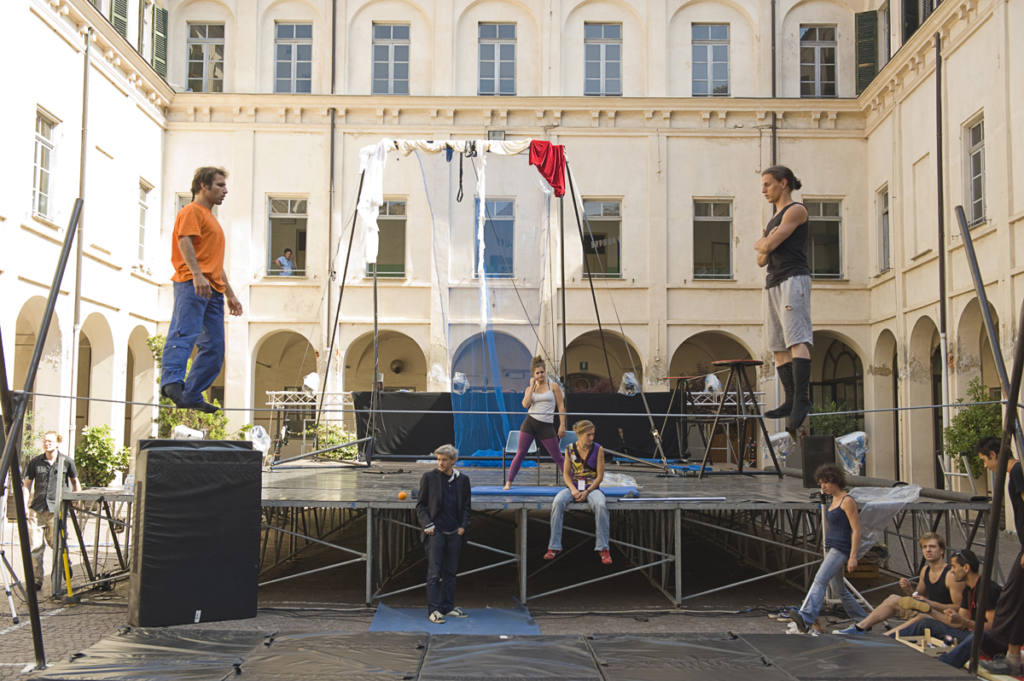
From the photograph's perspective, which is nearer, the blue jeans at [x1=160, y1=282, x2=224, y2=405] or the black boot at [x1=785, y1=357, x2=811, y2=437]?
the blue jeans at [x1=160, y1=282, x2=224, y2=405]

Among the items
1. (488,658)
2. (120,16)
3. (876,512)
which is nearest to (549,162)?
(876,512)

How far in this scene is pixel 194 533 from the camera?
721 cm

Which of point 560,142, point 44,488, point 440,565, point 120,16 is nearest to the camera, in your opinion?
point 440,565

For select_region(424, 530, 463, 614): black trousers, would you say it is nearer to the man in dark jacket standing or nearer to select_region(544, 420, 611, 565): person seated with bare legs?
the man in dark jacket standing

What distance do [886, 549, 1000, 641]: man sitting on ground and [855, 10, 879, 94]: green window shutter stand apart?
1588cm

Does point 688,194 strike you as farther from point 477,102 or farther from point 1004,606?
point 1004,606

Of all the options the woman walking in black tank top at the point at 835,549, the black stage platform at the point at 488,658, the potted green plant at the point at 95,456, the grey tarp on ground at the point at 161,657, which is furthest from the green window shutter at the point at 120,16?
the woman walking in black tank top at the point at 835,549

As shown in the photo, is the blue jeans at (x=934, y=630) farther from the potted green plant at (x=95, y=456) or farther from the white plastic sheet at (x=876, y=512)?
the potted green plant at (x=95, y=456)

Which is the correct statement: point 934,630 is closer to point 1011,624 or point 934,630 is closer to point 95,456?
point 1011,624

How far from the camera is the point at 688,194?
2141 cm

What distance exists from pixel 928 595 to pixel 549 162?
7.17 meters

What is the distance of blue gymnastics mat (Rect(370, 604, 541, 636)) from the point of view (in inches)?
326

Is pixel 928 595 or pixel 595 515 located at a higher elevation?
pixel 595 515

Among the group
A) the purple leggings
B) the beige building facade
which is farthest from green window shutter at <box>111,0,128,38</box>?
the purple leggings
